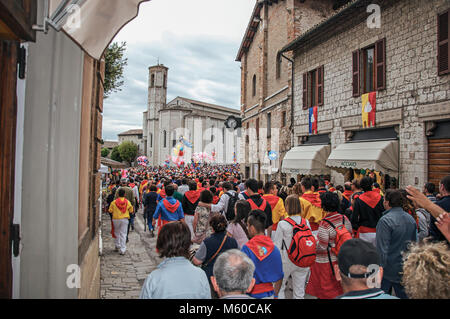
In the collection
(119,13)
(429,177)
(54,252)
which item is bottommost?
(54,252)

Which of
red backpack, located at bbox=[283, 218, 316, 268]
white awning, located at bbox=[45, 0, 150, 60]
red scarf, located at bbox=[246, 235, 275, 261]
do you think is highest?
white awning, located at bbox=[45, 0, 150, 60]

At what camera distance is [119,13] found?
8.58 feet

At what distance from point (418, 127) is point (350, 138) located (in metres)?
3.28

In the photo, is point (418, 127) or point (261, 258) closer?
point (261, 258)

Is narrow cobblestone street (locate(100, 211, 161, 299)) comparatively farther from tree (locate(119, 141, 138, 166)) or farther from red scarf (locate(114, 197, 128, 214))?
tree (locate(119, 141, 138, 166))

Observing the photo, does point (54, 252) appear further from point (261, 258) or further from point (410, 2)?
point (410, 2)

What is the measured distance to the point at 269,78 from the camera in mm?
22594

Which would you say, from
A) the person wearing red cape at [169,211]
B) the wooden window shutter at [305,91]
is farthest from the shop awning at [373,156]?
the person wearing red cape at [169,211]

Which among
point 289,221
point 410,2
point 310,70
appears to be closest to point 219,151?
point 310,70

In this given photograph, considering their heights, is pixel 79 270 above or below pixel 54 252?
below

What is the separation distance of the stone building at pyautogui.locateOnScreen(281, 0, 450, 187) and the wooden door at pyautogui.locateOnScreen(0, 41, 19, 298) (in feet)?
32.2

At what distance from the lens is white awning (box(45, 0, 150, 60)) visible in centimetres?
233

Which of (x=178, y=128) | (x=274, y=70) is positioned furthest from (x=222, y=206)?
(x=178, y=128)

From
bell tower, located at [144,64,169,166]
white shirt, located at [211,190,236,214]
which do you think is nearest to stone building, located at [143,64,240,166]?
bell tower, located at [144,64,169,166]
